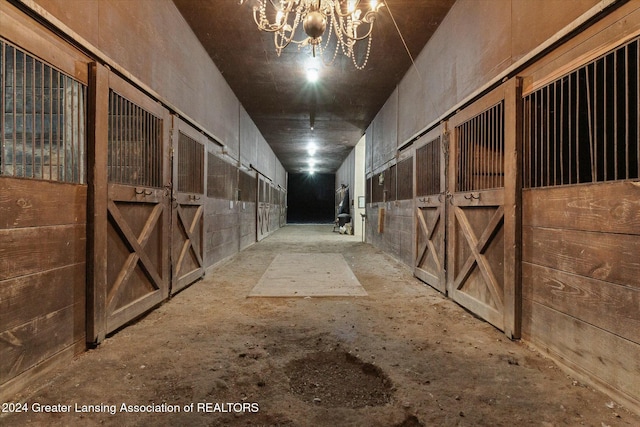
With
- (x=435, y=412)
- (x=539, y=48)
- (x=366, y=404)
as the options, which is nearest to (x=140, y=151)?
(x=366, y=404)

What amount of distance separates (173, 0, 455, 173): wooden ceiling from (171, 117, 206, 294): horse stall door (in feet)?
4.34

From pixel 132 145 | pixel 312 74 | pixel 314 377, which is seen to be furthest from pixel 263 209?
pixel 314 377

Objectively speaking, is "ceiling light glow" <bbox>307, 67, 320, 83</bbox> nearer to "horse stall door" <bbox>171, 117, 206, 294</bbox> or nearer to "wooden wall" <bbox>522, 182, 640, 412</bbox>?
"horse stall door" <bbox>171, 117, 206, 294</bbox>

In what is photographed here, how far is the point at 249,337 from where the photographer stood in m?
2.43

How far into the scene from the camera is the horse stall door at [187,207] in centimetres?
356

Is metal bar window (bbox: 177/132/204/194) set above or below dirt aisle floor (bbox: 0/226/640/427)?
above

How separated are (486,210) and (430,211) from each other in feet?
4.37

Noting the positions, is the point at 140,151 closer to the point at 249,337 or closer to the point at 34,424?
the point at 249,337

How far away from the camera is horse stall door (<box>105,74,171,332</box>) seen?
248cm

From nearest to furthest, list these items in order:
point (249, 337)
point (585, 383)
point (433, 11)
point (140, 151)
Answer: point (585, 383)
point (249, 337)
point (140, 151)
point (433, 11)

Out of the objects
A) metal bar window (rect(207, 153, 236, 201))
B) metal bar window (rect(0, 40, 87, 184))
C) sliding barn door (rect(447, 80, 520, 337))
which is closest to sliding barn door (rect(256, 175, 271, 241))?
metal bar window (rect(207, 153, 236, 201))

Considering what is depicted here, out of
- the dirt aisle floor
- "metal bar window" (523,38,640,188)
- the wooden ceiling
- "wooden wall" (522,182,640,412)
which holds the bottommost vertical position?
the dirt aisle floor

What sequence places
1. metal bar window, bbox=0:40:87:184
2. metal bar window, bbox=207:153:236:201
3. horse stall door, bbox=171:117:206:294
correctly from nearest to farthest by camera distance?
metal bar window, bbox=0:40:87:184 → horse stall door, bbox=171:117:206:294 → metal bar window, bbox=207:153:236:201

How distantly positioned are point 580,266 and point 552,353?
0.60 m
